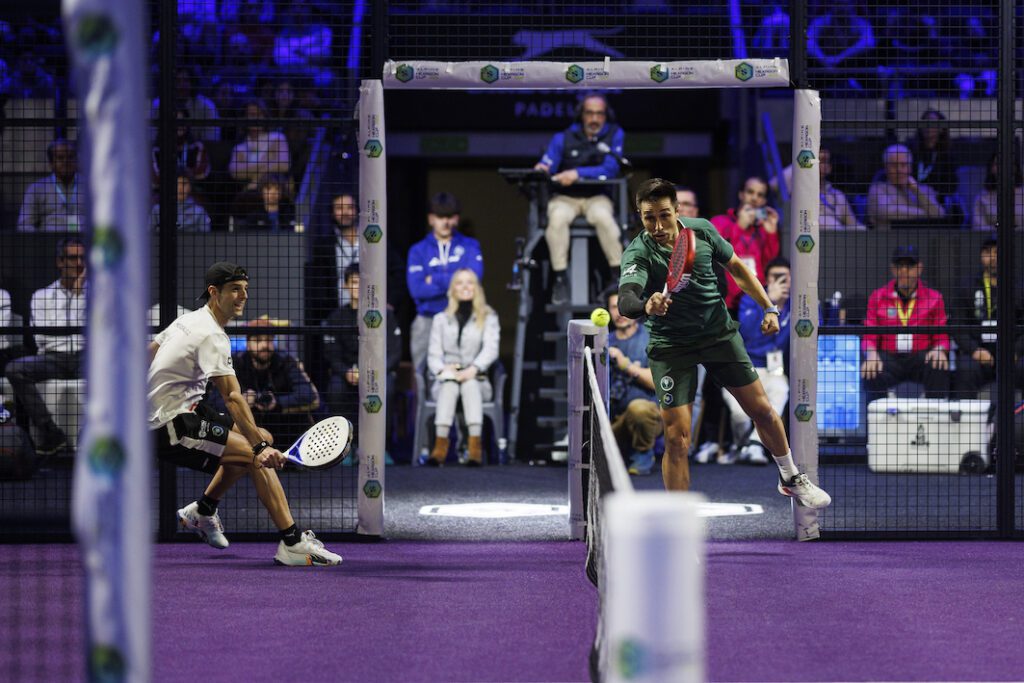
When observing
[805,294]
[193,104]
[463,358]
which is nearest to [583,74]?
[805,294]

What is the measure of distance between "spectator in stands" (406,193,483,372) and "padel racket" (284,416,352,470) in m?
5.64

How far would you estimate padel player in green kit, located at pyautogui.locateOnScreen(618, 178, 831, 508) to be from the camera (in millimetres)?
8164

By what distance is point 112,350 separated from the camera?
304 centimetres

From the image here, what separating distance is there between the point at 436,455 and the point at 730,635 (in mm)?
7169

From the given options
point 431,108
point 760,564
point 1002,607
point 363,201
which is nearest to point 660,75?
point 363,201

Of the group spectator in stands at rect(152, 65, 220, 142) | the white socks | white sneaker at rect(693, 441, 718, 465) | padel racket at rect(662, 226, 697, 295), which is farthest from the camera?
white sneaker at rect(693, 441, 718, 465)

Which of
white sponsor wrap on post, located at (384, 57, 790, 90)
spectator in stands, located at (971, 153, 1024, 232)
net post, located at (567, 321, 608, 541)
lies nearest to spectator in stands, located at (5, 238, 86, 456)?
white sponsor wrap on post, located at (384, 57, 790, 90)

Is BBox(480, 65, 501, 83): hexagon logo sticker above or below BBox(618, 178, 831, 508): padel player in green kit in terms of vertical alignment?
above

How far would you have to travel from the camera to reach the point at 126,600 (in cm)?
303

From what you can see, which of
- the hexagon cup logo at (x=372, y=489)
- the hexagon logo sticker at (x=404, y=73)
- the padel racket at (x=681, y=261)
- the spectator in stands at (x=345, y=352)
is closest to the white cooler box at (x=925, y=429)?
the spectator in stands at (x=345, y=352)

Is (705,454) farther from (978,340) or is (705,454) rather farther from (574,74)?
(574,74)

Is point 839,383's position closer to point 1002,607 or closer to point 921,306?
point 921,306

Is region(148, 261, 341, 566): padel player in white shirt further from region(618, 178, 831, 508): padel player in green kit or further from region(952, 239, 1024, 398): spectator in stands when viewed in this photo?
region(952, 239, 1024, 398): spectator in stands

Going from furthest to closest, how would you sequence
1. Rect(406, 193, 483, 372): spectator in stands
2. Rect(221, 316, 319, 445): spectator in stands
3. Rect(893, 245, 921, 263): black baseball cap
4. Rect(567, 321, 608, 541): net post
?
Rect(406, 193, 483, 372): spectator in stands, Rect(893, 245, 921, 263): black baseball cap, Rect(221, 316, 319, 445): spectator in stands, Rect(567, 321, 608, 541): net post
